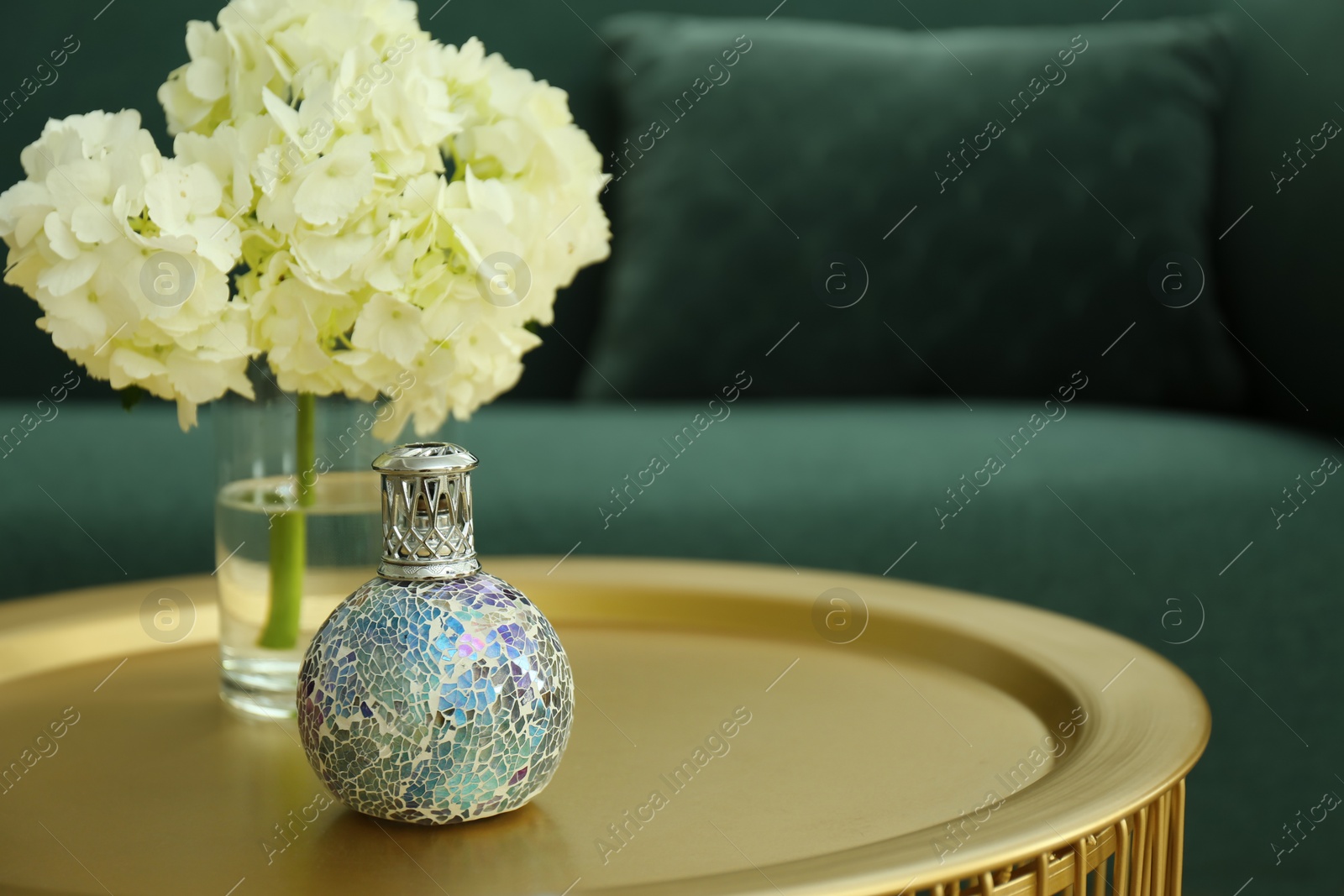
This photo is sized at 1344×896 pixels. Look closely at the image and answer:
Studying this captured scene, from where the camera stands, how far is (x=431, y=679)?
52 centimetres

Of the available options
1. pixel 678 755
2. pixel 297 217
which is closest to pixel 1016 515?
pixel 678 755

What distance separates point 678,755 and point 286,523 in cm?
26

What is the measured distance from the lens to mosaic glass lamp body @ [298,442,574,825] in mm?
521

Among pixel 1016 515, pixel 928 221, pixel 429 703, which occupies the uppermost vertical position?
pixel 928 221

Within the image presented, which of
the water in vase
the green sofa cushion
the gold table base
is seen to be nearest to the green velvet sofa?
the green sofa cushion

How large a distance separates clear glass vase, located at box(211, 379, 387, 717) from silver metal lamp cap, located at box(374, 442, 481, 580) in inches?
6.8

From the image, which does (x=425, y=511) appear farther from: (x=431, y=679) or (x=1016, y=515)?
(x=1016, y=515)

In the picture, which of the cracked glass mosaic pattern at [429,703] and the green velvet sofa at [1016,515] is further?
the green velvet sofa at [1016,515]

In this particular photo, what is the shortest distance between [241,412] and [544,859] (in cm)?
34

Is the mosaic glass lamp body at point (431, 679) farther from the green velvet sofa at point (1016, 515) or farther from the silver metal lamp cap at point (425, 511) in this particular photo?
the green velvet sofa at point (1016, 515)

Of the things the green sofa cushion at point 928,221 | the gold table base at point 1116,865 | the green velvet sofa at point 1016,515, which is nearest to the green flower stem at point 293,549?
the gold table base at point 1116,865

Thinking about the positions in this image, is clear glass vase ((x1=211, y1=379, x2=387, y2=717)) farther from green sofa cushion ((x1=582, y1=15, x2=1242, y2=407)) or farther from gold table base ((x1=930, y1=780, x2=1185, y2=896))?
green sofa cushion ((x1=582, y1=15, x2=1242, y2=407))

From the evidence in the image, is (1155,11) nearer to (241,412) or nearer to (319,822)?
(241,412)

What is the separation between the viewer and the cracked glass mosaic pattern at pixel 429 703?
1.71 feet
